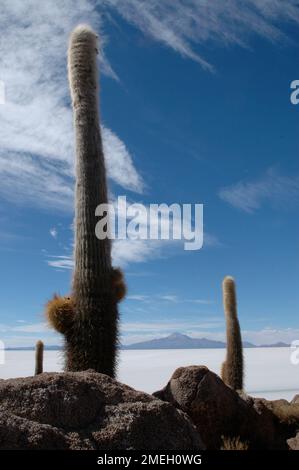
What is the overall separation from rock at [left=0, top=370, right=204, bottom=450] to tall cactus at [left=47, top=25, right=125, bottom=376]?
3.95 meters

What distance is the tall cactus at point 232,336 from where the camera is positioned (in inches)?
630

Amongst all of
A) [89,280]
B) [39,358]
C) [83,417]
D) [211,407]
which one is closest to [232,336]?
[39,358]

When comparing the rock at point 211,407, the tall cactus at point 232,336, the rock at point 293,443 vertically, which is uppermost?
the tall cactus at point 232,336

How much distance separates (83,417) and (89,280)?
4.82 m

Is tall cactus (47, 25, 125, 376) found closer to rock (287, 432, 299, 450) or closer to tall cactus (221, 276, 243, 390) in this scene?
rock (287, 432, 299, 450)

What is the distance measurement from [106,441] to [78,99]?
7718 mm

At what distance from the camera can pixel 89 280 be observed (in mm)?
9906

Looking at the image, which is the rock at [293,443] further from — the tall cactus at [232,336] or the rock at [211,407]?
the tall cactus at [232,336]

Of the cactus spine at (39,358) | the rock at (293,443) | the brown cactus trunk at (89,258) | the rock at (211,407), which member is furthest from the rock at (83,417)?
the cactus spine at (39,358)

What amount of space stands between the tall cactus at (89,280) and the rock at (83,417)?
3.95 m

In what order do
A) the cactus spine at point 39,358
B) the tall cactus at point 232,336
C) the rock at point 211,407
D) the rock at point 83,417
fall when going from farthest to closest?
1. the cactus spine at point 39,358
2. the tall cactus at point 232,336
3. the rock at point 211,407
4. the rock at point 83,417

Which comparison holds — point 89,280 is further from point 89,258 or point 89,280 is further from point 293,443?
point 293,443
